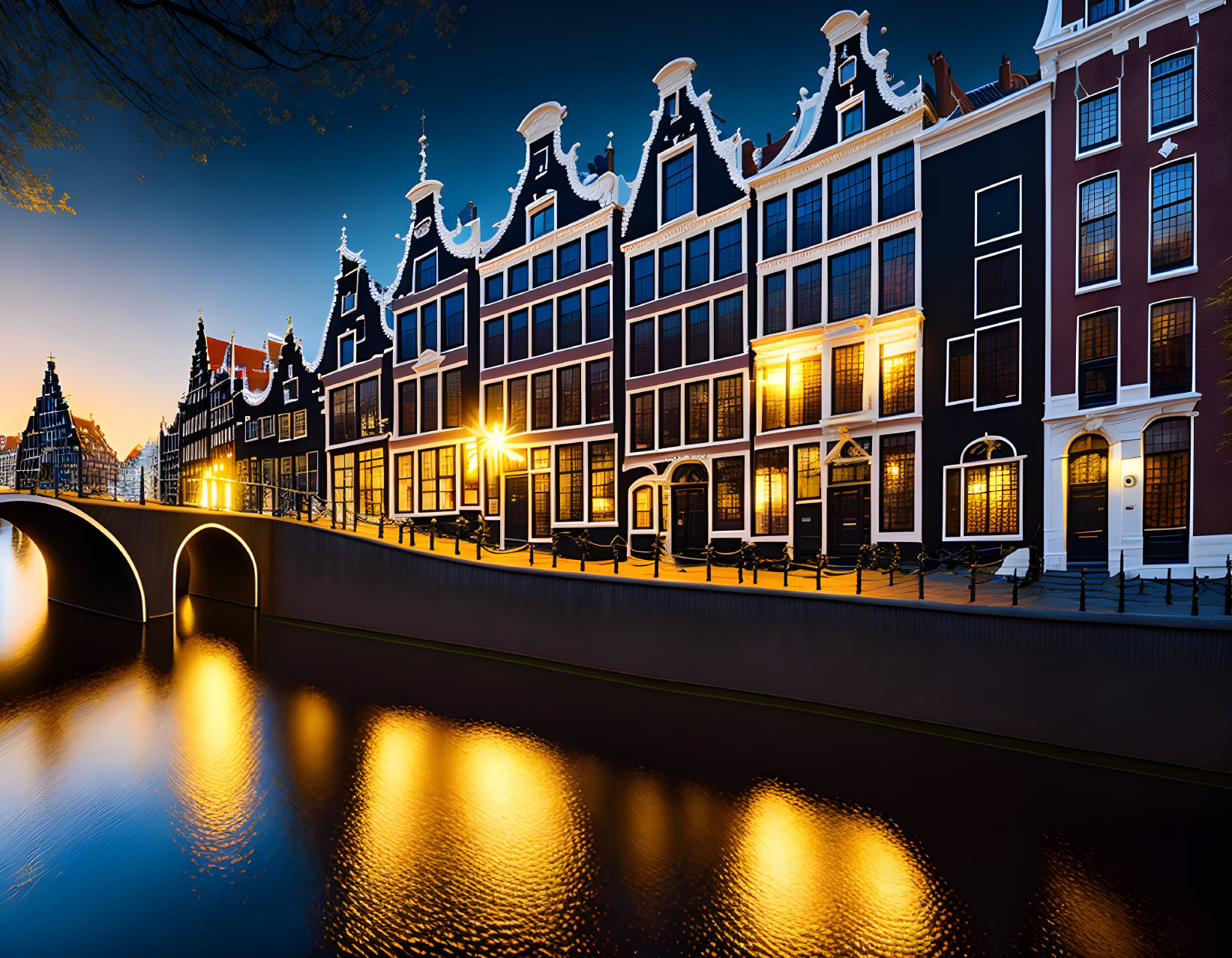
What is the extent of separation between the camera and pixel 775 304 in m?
20.7

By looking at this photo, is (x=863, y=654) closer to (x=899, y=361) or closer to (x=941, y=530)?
(x=941, y=530)

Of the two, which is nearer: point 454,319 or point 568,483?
point 568,483

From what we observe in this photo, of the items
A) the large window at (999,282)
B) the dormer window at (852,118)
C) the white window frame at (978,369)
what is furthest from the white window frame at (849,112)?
the white window frame at (978,369)

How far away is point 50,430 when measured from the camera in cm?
7275

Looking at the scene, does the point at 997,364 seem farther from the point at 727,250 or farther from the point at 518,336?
the point at 518,336

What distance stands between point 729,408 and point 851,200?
7840 mm

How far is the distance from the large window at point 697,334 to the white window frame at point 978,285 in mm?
8617

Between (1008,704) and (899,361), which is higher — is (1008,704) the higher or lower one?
the lower one

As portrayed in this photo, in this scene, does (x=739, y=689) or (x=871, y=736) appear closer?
(x=871, y=736)

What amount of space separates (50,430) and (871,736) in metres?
97.5

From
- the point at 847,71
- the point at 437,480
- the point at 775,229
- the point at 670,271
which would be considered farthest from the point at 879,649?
the point at 437,480

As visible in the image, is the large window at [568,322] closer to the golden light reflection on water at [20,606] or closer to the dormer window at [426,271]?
the dormer window at [426,271]

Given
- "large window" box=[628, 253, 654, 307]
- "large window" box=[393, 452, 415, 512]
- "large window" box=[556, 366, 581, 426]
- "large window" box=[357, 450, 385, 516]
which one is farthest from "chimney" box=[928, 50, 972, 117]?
"large window" box=[357, 450, 385, 516]

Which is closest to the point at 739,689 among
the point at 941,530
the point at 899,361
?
the point at 941,530
